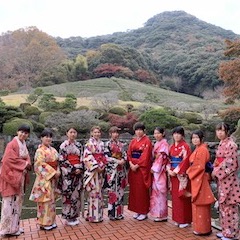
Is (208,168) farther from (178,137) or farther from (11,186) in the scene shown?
(11,186)

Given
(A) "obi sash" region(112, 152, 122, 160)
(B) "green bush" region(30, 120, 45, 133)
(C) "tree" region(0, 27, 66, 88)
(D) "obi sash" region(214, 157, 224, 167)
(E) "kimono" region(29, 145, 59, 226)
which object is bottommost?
(B) "green bush" region(30, 120, 45, 133)

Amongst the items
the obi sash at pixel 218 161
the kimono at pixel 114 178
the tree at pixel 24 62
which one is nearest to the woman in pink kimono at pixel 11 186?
the kimono at pixel 114 178

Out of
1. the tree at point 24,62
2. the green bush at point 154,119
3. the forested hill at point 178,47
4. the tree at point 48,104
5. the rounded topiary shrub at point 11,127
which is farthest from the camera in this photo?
the forested hill at point 178,47

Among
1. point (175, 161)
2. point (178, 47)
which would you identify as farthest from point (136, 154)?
point (178, 47)

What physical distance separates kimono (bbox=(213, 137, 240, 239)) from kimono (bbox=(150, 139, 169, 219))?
0.92 metres

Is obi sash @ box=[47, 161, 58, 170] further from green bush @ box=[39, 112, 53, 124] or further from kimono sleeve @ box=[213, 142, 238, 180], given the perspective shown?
green bush @ box=[39, 112, 53, 124]

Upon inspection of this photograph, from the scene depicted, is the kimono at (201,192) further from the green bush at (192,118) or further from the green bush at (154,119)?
the green bush at (192,118)

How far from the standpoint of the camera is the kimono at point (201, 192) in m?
4.21

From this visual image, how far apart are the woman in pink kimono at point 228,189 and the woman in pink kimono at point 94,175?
1731mm

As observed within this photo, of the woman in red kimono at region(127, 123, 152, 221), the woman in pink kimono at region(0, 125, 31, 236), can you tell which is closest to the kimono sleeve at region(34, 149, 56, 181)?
the woman in pink kimono at region(0, 125, 31, 236)

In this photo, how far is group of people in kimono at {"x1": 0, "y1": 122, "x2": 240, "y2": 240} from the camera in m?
4.15

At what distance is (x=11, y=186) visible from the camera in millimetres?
4195

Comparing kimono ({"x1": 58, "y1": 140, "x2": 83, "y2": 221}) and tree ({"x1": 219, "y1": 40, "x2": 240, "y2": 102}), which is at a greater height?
tree ({"x1": 219, "y1": 40, "x2": 240, "y2": 102})

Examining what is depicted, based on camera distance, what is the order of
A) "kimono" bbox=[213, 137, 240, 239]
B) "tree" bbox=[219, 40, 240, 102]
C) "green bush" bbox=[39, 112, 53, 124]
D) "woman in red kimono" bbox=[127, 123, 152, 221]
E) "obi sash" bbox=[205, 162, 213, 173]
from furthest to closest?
"green bush" bbox=[39, 112, 53, 124]
"tree" bbox=[219, 40, 240, 102]
"woman in red kimono" bbox=[127, 123, 152, 221]
"obi sash" bbox=[205, 162, 213, 173]
"kimono" bbox=[213, 137, 240, 239]
